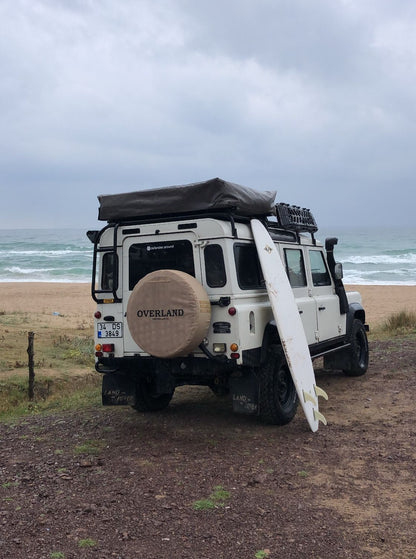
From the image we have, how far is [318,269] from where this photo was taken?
838 cm

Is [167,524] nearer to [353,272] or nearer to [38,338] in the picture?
[38,338]

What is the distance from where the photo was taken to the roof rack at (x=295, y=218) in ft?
24.1

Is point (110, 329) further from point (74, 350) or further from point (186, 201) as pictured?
point (74, 350)

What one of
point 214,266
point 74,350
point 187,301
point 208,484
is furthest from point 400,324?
point 208,484

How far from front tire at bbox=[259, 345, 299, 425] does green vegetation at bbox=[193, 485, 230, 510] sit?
166 cm

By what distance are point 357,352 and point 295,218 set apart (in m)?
2.56

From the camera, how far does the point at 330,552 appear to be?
12.1ft

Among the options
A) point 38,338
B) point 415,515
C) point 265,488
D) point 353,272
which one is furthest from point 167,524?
point 353,272

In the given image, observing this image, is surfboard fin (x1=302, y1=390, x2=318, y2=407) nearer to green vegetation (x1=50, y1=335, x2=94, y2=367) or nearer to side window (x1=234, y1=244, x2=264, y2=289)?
side window (x1=234, y1=244, x2=264, y2=289)

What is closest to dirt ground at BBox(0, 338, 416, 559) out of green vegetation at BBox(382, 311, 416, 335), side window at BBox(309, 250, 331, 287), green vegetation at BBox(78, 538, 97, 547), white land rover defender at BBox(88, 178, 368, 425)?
green vegetation at BBox(78, 538, 97, 547)

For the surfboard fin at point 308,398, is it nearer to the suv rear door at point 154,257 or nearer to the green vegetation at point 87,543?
the suv rear door at point 154,257

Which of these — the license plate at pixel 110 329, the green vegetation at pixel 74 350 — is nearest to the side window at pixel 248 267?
the license plate at pixel 110 329

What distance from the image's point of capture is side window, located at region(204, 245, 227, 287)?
19.9ft

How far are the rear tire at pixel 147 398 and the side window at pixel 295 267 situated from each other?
6.83ft
